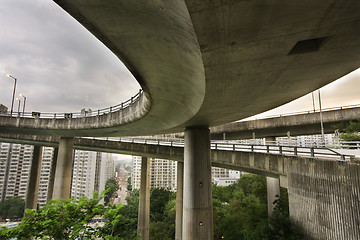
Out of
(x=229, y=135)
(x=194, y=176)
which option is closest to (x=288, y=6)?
(x=194, y=176)

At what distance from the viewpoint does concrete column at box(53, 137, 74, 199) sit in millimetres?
21859

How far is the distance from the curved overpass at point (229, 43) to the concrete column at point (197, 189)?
6813mm

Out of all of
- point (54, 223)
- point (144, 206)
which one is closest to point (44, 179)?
point (144, 206)

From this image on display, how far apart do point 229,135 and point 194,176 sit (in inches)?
569

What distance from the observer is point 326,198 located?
6.77 m

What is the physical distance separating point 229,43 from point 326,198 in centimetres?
700

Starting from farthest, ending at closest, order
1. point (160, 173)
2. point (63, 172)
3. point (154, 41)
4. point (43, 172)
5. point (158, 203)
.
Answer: point (43, 172) → point (160, 173) → point (158, 203) → point (63, 172) → point (154, 41)

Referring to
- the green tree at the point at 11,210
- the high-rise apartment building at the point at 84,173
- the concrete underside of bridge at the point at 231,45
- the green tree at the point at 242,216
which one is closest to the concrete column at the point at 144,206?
the green tree at the point at 242,216

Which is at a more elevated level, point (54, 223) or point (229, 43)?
point (229, 43)

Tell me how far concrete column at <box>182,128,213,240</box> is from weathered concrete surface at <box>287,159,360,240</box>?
6231 mm

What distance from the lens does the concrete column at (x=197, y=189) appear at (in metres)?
13.0

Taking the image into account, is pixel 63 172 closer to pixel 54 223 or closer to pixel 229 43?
pixel 54 223

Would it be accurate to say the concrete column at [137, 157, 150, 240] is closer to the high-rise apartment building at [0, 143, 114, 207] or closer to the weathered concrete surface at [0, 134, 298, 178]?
the weathered concrete surface at [0, 134, 298, 178]

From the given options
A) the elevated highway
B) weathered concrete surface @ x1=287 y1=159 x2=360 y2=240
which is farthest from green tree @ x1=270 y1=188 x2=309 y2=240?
the elevated highway
